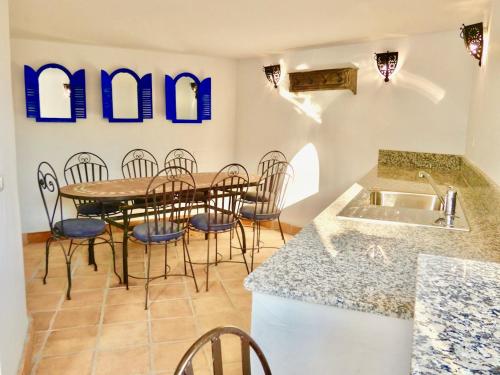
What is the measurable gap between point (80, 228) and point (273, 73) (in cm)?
284

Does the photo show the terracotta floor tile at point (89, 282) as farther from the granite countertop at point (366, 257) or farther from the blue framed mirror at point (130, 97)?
the granite countertop at point (366, 257)

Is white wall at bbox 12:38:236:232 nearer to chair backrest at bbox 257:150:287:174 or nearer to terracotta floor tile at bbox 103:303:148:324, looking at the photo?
chair backrest at bbox 257:150:287:174

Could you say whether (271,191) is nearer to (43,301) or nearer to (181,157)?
(181,157)

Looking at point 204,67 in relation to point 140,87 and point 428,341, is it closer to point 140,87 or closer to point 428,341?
point 140,87

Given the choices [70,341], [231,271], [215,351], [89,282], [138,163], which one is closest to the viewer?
[215,351]

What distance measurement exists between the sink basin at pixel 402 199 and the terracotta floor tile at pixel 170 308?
4.95 feet

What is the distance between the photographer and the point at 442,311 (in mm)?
742

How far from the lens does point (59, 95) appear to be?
446 cm

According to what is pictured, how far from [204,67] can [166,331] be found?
11.6ft

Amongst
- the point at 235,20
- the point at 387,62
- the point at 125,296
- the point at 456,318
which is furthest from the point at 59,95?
the point at 456,318

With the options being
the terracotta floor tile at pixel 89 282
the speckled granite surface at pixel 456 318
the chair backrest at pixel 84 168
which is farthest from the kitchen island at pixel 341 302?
the chair backrest at pixel 84 168

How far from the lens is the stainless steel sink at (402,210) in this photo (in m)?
1.99

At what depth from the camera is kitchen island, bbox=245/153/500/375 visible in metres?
1.16

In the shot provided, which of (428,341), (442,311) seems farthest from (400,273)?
(428,341)
